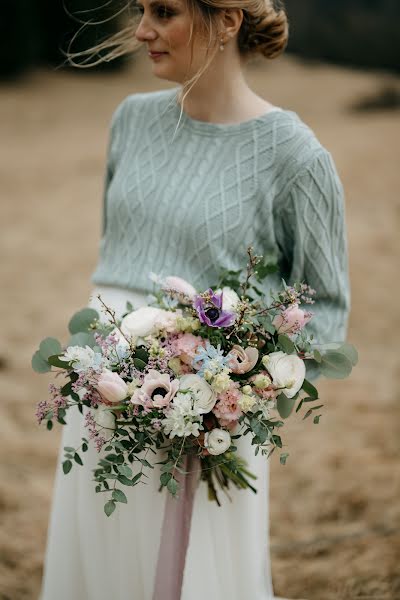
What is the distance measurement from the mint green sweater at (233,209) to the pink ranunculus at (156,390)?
41cm

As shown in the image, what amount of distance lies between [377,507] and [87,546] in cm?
177

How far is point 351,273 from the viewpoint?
6.10 metres

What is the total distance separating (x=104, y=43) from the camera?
2031 mm

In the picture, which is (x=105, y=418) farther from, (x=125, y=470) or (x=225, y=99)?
(x=225, y=99)

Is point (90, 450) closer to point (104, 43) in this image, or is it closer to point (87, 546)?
point (87, 546)

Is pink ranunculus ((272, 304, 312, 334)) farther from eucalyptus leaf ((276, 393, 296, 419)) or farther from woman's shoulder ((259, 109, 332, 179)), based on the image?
woman's shoulder ((259, 109, 332, 179))

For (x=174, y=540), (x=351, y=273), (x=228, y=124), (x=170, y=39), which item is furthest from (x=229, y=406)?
(x=351, y=273)

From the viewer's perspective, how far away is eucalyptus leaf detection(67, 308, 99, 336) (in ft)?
5.90

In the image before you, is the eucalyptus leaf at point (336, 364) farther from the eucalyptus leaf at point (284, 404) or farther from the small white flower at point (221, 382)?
the small white flower at point (221, 382)

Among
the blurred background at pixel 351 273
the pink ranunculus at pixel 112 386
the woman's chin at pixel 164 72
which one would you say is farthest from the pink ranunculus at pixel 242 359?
the blurred background at pixel 351 273

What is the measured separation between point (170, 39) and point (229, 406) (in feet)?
2.85

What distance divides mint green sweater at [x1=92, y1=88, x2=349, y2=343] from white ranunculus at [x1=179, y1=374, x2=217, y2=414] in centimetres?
40

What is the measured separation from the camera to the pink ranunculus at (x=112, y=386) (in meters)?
1.51

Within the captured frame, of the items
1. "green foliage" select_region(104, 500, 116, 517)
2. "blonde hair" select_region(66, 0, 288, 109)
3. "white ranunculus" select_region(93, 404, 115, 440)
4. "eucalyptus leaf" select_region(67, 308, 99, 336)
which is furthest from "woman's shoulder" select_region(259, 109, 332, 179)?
"green foliage" select_region(104, 500, 116, 517)
